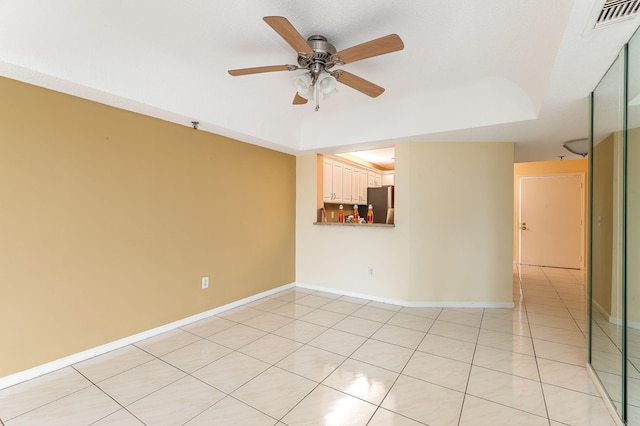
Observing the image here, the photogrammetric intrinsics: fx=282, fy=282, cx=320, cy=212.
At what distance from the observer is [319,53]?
6.47 ft

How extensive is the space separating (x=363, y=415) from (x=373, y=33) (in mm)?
2530

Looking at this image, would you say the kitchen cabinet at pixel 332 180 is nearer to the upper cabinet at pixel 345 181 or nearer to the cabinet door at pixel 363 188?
the upper cabinet at pixel 345 181

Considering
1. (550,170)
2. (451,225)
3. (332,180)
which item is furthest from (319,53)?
(550,170)

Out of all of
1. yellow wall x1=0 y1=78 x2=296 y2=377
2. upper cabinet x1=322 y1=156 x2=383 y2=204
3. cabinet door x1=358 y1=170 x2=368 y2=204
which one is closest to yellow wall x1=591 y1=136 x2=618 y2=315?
upper cabinet x1=322 y1=156 x2=383 y2=204

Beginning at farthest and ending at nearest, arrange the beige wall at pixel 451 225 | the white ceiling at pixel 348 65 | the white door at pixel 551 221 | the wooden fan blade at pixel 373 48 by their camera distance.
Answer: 1. the white door at pixel 551 221
2. the beige wall at pixel 451 225
3. the white ceiling at pixel 348 65
4. the wooden fan blade at pixel 373 48

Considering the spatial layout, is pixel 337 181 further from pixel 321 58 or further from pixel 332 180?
pixel 321 58

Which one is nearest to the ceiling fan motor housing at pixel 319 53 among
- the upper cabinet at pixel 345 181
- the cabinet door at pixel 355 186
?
the upper cabinet at pixel 345 181

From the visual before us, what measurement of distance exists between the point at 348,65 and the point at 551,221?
611 centimetres

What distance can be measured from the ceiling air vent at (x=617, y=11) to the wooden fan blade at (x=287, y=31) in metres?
1.43

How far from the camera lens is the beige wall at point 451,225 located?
3551 mm

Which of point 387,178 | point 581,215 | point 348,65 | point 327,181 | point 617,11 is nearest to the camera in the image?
point 617,11

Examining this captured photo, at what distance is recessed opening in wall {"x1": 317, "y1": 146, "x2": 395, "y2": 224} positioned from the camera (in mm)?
4641

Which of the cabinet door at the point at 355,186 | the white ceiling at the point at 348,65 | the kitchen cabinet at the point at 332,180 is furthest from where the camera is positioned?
the cabinet door at the point at 355,186

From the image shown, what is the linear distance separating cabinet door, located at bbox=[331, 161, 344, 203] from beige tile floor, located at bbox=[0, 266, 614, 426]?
2336 millimetres
